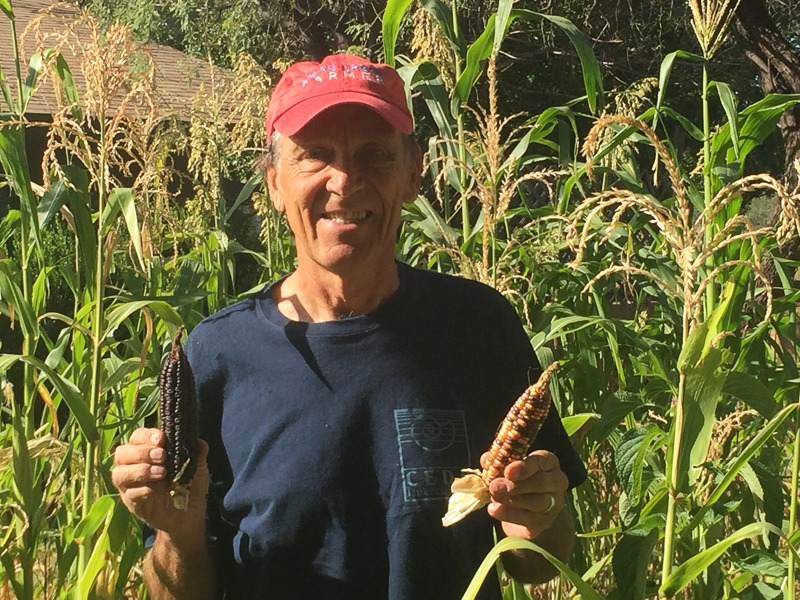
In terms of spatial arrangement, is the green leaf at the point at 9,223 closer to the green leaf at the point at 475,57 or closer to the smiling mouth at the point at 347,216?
Answer: the green leaf at the point at 475,57

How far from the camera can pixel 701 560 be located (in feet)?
5.94

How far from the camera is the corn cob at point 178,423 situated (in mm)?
1753

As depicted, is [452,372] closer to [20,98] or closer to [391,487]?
[391,487]

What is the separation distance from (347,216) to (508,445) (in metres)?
0.55

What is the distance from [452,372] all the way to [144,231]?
1157mm

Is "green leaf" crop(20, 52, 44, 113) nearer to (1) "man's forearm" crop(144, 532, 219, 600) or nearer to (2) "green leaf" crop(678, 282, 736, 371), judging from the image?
(1) "man's forearm" crop(144, 532, 219, 600)

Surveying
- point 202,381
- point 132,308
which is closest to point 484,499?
point 202,381

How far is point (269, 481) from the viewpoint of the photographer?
196cm

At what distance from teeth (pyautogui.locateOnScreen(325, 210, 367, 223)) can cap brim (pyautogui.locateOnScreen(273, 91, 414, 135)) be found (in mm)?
171

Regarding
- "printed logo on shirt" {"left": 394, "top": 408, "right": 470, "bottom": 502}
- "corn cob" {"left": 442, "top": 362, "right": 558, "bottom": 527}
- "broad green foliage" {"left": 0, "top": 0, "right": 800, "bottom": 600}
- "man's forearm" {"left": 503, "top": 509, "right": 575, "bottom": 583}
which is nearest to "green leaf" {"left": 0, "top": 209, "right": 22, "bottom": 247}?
"broad green foliage" {"left": 0, "top": 0, "right": 800, "bottom": 600}

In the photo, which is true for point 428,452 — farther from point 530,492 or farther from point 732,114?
point 732,114

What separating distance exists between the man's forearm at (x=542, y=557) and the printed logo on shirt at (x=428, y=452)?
20 centimetres

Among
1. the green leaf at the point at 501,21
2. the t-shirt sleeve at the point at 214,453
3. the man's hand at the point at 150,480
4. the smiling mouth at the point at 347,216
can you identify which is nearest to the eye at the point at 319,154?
the smiling mouth at the point at 347,216

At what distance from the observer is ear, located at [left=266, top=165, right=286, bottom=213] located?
2.09 metres
